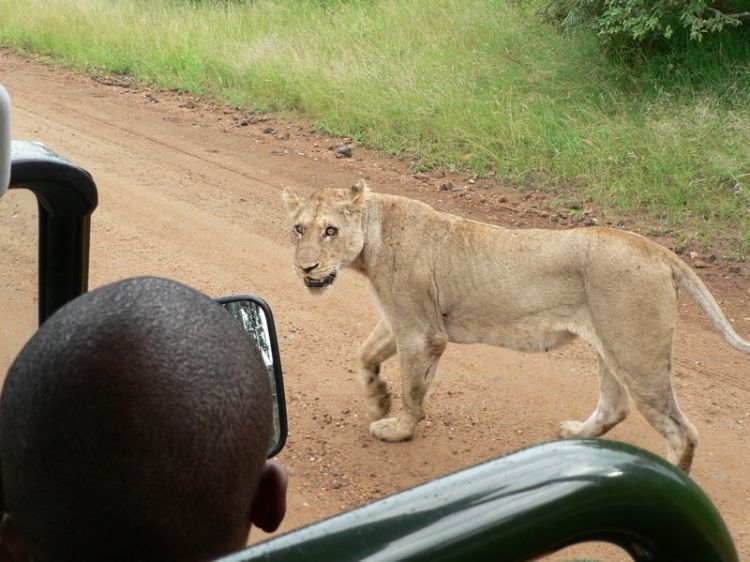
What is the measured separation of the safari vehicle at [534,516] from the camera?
33.8 inches

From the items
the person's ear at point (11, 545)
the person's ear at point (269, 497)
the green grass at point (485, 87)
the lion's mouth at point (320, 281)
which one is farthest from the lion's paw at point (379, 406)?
the person's ear at point (11, 545)

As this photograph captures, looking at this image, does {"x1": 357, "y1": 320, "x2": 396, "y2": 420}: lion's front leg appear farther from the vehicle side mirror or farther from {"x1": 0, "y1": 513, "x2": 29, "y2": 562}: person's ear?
{"x1": 0, "y1": 513, "x2": 29, "y2": 562}: person's ear

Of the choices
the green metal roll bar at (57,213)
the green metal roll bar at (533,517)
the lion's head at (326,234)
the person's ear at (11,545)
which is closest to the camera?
the green metal roll bar at (533,517)

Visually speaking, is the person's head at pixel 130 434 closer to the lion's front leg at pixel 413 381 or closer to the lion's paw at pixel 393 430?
the lion's front leg at pixel 413 381

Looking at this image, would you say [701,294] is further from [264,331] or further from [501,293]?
[264,331]

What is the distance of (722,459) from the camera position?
522cm

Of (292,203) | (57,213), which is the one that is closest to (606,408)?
(292,203)

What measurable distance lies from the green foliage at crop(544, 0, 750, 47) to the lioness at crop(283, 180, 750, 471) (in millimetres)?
4690

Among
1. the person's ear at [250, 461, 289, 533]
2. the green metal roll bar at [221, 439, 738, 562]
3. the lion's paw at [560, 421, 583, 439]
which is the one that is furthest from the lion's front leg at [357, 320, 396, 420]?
the green metal roll bar at [221, 439, 738, 562]

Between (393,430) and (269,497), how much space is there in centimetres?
406

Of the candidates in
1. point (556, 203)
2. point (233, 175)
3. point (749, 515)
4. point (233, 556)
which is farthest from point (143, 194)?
point (233, 556)

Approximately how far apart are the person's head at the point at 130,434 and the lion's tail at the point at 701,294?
3.95m

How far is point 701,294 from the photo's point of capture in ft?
16.3

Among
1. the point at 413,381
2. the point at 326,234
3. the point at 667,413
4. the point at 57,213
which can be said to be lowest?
the point at 413,381
